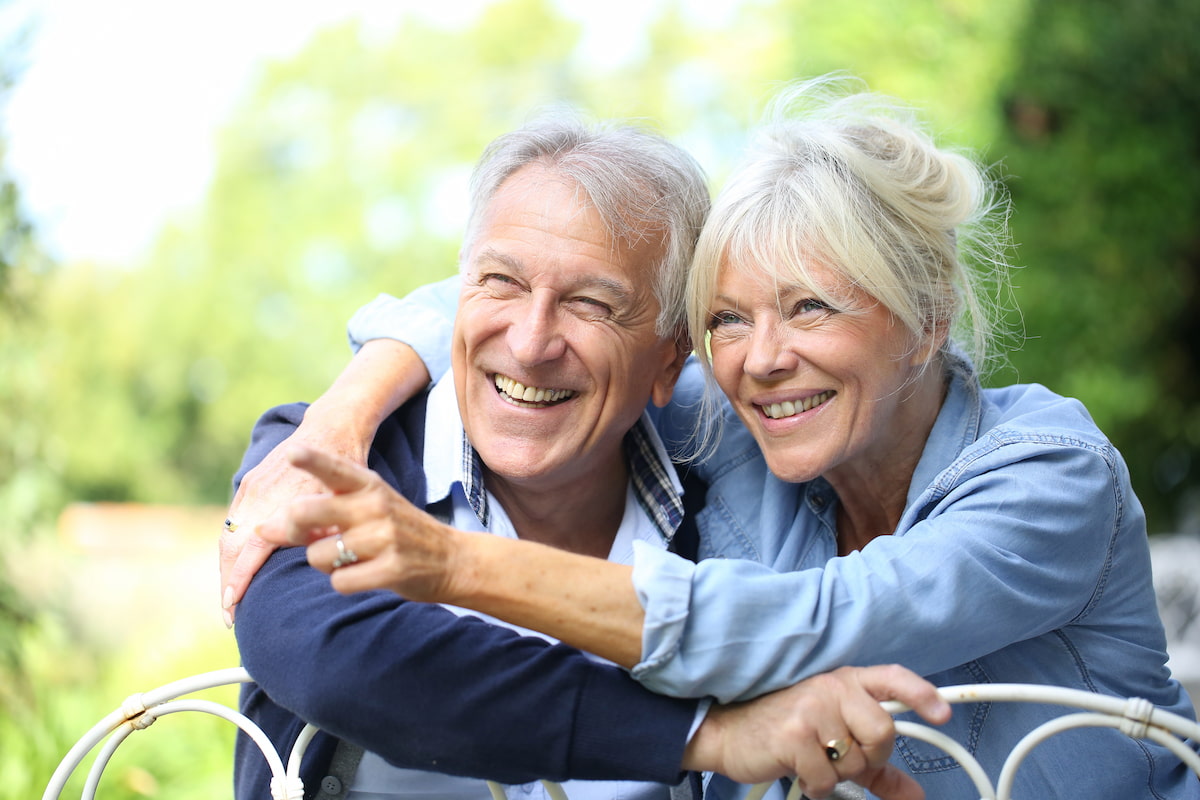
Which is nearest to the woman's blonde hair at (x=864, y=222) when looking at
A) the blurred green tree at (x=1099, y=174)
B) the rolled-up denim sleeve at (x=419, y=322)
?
the rolled-up denim sleeve at (x=419, y=322)

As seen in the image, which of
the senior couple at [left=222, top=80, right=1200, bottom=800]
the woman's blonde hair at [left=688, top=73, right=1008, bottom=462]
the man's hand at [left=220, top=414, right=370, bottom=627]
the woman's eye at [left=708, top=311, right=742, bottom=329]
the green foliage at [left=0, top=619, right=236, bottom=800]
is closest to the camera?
the senior couple at [left=222, top=80, right=1200, bottom=800]

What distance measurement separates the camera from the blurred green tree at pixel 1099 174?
18.6ft

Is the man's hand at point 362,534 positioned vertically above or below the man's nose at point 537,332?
below

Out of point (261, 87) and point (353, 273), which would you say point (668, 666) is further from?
point (261, 87)

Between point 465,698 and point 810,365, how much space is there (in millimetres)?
867

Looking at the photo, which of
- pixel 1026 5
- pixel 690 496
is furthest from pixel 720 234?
pixel 1026 5

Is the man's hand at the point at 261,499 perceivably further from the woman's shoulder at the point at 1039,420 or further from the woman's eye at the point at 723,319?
the woman's shoulder at the point at 1039,420

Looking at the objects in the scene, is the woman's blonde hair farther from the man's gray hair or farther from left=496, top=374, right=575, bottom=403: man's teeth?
left=496, top=374, right=575, bottom=403: man's teeth

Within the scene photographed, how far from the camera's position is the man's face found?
2.00m

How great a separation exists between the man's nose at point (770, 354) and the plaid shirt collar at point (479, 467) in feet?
1.24

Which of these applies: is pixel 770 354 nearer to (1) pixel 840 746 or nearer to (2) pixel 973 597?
(2) pixel 973 597

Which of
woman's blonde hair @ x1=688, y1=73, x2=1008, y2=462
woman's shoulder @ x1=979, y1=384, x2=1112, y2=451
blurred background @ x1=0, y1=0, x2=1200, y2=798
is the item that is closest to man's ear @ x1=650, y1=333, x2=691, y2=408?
woman's blonde hair @ x1=688, y1=73, x2=1008, y2=462

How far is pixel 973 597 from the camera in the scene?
1.46 metres

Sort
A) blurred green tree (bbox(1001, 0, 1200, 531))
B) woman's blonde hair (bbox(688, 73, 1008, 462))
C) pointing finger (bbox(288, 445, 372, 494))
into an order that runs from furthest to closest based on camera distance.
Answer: blurred green tree (bbox(1001, 0, 1200, 531)), woman's blonde hair (bbox(688, 73, 1008, 462)), pointing finger (bbox(288, 445, 372, 494))
